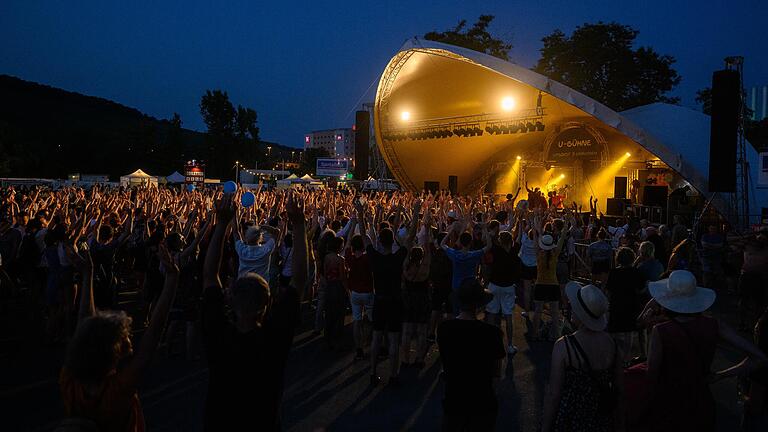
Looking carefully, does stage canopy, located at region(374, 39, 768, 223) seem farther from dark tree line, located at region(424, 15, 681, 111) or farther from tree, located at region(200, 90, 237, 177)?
tree, located at region(200, 90, 237, 177)

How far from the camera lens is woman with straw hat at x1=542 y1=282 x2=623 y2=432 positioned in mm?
2717

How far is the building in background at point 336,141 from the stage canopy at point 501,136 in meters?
117

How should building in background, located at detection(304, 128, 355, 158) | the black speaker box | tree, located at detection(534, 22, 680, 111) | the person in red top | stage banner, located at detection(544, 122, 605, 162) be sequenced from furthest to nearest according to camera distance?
1. building in background, located at detection(304, 128, 355, 158)
2. tree, located at detection(534, 22, 680, 111)
3. the black speaker box
4. stage banner, located at detection(544, 122, 605, 162)
5. the person in red top

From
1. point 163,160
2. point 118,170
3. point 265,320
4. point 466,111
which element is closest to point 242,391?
point 265,320

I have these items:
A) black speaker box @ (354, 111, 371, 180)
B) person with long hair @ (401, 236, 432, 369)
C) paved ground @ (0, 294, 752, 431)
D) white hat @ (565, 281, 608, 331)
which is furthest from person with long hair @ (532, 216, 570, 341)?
black speaker box @ (354, 111, 371, 180)

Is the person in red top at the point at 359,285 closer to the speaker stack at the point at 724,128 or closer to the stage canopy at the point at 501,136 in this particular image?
the speaker stack at the point at 724,128

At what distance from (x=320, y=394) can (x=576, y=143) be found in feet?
73.7

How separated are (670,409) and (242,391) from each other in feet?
7.24

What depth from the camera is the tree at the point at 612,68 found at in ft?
128

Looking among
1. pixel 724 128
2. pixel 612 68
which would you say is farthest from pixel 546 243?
pixel 612 68

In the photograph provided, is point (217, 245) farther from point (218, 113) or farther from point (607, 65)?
point (218, 113)

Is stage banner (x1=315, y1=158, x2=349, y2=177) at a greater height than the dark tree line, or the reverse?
the dark tree line

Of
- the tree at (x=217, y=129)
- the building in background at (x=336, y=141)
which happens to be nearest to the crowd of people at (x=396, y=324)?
the tree at (x=217, y=129)

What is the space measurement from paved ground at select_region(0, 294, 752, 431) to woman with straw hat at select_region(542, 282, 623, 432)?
1864 millimetres
